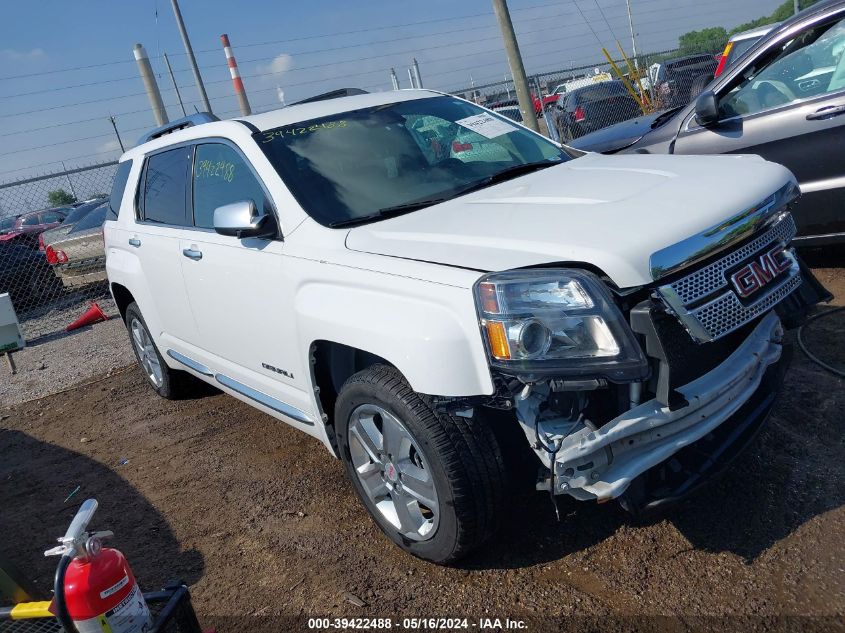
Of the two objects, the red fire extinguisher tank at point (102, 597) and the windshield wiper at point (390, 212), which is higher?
the windshield wiper at point (390, 212)

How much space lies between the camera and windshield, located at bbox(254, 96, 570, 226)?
10.6 feet

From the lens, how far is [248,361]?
11.9ft

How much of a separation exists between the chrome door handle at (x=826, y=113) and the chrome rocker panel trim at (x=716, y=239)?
2.17 m

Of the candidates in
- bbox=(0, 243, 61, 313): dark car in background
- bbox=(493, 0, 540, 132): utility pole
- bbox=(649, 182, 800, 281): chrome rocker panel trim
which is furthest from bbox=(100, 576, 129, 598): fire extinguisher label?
bbox=(0, 243, 61, 313): dark car in background

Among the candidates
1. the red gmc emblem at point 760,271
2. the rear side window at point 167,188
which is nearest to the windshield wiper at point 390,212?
the red gmc emblem at point 760,271

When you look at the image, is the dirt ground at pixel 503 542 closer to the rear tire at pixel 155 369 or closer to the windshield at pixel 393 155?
the rear tire at pixel 155 369

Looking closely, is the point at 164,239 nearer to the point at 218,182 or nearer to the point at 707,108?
the point at 218,182

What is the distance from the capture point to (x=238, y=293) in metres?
3.49

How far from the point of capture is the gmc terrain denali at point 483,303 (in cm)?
227

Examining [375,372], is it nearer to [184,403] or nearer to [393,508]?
[393,508]

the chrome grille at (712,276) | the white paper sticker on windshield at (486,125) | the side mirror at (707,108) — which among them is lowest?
the chrome grille at (712,276)

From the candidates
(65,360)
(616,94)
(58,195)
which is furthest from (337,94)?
(58,195)

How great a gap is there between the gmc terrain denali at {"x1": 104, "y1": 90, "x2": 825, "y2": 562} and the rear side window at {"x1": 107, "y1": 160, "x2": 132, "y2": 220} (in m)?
1.60

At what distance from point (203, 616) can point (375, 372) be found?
1232 mm
